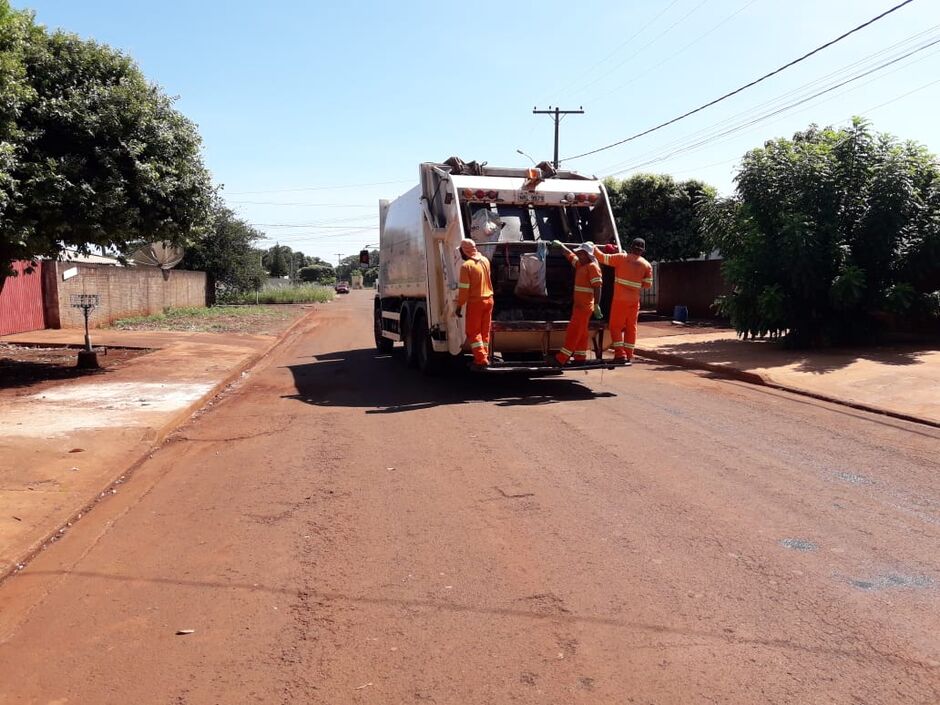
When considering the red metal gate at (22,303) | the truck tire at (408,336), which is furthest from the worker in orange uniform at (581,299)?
the red metal gate at (22,303)

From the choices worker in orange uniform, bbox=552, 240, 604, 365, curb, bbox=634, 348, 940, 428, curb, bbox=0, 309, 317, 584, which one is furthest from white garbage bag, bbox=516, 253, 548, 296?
curb, bbox=0, 309, 317, 584

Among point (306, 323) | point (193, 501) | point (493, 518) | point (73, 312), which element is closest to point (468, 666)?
point (493, 518)

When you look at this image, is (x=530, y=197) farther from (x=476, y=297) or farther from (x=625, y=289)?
(x=476, y=297)

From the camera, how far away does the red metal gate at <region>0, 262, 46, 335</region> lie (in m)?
18.8

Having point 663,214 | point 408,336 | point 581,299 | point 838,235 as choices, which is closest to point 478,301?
point 581,299

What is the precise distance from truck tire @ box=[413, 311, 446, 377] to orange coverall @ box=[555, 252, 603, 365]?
240 cm

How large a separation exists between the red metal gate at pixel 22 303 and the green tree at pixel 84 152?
7.47 metres

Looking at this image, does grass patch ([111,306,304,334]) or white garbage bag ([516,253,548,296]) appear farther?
grass patch ([111,306,304,334])

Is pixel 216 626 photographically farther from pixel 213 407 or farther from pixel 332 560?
pixel 213 407

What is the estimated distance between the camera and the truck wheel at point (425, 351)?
12.7 metres

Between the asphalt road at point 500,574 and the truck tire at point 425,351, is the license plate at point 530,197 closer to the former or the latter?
the truck tire at point 425,351

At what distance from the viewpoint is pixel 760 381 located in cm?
1236

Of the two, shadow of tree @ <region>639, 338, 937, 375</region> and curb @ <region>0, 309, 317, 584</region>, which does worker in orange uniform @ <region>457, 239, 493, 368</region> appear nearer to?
curb @ <region>0, 309, 317, 584</region>

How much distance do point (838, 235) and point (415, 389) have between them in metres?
8.28
